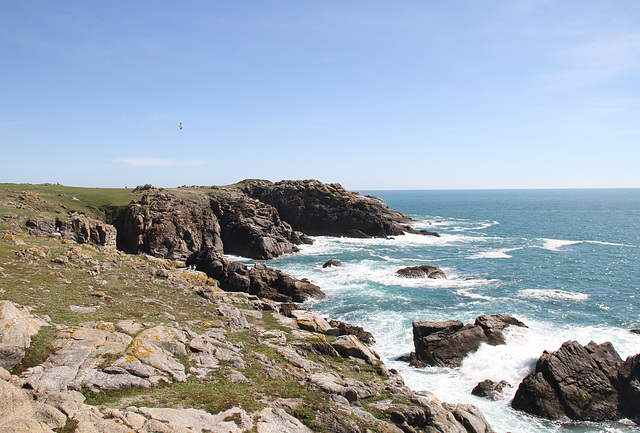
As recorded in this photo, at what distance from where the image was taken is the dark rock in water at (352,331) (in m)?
25.2

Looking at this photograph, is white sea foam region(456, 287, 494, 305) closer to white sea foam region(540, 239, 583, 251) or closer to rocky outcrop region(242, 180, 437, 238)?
white sea foam region(540, 239, 583, 251)

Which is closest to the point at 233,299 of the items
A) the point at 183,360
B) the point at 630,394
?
the point at 183,360

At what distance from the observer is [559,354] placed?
22.3 metres

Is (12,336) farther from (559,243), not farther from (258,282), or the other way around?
(559,243)

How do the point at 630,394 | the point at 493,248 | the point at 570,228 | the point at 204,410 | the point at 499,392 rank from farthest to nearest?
the point at 570,228
the point at 493,248
the point at 499,392
the point at 630,394
the point at 204,410

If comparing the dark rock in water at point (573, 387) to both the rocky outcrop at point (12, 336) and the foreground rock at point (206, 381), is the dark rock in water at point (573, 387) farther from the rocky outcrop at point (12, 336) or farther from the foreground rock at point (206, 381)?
the rocky outcrop at point (12, 336)

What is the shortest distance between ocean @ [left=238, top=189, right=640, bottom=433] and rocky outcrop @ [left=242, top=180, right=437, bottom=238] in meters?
6.08

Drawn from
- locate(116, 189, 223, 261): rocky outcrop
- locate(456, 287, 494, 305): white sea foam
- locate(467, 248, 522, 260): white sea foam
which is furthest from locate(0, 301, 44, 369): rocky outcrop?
locate(467, 248, 522, 260): white sea foam

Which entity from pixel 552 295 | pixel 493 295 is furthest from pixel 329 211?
pixel 552 295

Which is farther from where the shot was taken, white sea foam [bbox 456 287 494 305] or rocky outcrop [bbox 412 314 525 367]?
white sea foam [bbox 456 287 494 305]

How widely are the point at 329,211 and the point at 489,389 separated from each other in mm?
70439

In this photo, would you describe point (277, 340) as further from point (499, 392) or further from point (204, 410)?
point (499, 392)

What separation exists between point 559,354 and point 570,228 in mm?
96602

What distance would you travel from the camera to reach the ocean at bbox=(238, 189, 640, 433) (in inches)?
947
